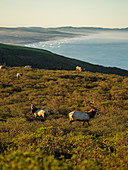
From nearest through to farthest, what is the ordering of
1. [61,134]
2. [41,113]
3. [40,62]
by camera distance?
1. [61,134]
2. [41,113]
3. [40,62]

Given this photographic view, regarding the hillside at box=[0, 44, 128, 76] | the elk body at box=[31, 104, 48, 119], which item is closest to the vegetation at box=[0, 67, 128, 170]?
the elk body at box=[31, 104, 48, 119]

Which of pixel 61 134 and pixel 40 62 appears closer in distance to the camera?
pixel 61 134

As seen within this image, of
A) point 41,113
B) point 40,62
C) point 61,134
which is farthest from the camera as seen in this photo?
point 40,62

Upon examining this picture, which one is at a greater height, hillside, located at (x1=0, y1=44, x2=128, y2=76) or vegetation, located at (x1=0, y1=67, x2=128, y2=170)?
hillside, located at (x1=0, y1=44, x2=128, y2=76)

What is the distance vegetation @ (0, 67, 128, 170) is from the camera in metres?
4.68

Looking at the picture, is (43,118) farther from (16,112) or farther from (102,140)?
(102,140)

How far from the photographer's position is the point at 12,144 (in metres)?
7.59

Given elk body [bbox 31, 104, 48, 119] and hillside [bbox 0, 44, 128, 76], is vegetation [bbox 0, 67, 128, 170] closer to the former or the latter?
elk body [bbox 31, 104, 48, 119]

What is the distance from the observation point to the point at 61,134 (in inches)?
356

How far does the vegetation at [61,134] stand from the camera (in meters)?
4.68

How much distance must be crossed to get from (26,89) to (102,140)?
14544 millimetres

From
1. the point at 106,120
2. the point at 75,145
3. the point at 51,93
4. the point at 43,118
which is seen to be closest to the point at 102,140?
the point at 75,145

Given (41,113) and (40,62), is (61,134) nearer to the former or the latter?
(41,113)

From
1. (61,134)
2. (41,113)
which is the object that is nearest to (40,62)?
(41,113)
